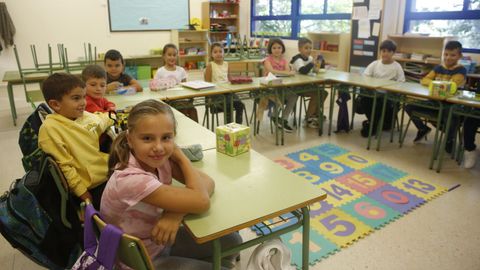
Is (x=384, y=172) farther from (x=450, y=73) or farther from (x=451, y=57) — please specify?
(x=451, y=57)

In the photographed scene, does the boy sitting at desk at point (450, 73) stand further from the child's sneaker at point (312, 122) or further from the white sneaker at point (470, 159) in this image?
the child's sneaker at point (312, 122)

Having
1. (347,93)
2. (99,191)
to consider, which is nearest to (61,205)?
(99,191)

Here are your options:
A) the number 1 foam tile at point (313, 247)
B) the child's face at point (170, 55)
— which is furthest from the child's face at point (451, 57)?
the child's face at point (170, 55)

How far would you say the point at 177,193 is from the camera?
1.18 meters

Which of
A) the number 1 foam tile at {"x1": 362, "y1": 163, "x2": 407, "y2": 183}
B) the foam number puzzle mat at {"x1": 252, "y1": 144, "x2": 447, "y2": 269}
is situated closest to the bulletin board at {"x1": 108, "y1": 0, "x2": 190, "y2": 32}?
the foam number puzzle mat at {"x1": 252, "y1": 144, "x2": 447, "y2": 269}

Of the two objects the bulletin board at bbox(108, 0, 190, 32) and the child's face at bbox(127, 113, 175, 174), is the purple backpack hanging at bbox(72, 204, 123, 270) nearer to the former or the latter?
the child's face at bbox(127, 113, 175, 174)

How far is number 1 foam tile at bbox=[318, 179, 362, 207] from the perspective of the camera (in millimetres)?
2754

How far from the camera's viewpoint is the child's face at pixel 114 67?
10.9ft

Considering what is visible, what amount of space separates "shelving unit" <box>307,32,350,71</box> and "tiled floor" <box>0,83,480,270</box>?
3413 millimetres

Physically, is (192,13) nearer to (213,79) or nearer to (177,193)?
(213,79)

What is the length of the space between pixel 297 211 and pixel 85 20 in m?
7.18

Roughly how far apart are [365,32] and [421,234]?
4.68 metres

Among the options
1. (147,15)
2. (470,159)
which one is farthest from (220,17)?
(470,159)

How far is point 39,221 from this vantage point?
1.46 m
